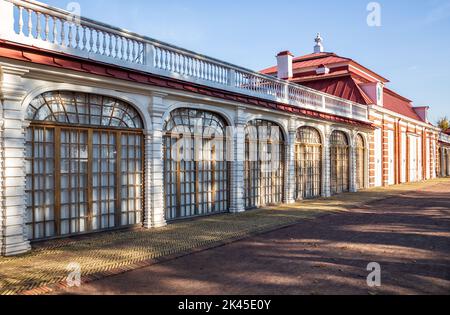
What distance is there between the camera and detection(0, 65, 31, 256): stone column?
22.5 feet

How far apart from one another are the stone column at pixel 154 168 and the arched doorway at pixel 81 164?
21cm

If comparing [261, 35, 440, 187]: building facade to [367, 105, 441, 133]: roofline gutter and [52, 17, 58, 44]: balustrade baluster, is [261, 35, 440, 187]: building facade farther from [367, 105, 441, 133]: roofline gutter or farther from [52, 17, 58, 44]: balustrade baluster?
[52, 17, 58, 44]: balustrade baluster

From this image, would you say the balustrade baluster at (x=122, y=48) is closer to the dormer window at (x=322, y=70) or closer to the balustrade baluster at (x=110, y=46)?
the balustrade baluster at (x=110, y=46)

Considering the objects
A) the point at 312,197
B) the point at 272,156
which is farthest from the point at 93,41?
the point at 312,197

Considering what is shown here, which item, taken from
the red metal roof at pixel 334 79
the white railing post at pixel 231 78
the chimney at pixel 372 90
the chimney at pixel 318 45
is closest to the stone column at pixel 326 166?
the red metal roof at pixel 334 79

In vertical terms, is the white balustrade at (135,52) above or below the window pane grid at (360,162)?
above

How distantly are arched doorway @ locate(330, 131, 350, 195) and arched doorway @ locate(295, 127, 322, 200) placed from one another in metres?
1.50

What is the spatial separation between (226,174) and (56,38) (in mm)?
6441

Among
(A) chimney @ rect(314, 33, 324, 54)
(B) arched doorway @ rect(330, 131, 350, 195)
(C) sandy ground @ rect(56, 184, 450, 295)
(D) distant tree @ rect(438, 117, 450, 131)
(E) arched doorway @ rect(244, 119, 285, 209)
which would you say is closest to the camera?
(C) sandy ground @ rect(56, 184, 450, 295)

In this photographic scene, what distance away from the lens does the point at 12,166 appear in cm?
699

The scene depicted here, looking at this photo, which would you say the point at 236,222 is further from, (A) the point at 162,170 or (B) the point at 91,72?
(B) the point at 91,72

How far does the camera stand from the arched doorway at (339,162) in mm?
18953

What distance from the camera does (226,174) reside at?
12.4 m

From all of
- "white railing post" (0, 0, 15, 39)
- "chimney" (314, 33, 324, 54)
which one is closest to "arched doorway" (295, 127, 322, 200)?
"white railing post" (0, 0, 15, 39)
